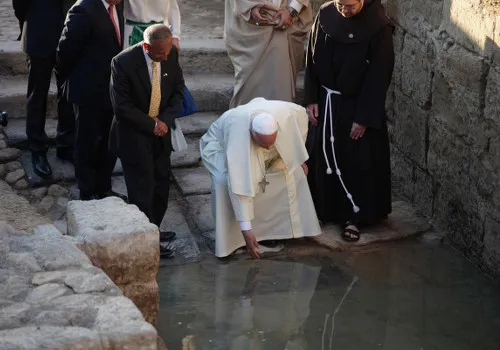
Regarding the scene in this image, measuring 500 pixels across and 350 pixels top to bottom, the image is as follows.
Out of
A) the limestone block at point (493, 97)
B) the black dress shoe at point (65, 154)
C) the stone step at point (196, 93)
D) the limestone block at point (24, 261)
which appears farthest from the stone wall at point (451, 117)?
the limestone block at point (24, 261)

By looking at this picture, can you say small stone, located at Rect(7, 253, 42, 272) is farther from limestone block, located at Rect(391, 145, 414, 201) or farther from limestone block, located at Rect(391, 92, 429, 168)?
limestone block, located at Rect(391, 145, 414, 201)

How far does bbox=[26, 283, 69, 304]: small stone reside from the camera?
172 inches

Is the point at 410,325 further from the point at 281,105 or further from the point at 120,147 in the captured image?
the point at 120,147

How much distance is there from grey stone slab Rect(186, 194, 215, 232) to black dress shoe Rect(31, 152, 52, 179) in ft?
3.61

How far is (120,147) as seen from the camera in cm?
707

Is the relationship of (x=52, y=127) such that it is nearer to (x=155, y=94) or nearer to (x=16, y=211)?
(x=16, y=211)

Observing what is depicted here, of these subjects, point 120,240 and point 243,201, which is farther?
point 243,201

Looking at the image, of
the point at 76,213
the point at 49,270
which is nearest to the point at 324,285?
the point at 76,213

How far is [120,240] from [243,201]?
193cm

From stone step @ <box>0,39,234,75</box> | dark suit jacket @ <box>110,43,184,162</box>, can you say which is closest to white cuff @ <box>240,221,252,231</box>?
dark suit jacket @ <box>110,43,184,162</box>

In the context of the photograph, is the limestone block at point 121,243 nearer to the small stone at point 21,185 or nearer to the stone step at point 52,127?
the small stone at point 21,185

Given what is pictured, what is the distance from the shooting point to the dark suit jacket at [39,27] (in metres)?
7.96

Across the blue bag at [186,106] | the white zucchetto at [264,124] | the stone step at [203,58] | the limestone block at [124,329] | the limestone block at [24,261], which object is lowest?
the stone step at [203,58]

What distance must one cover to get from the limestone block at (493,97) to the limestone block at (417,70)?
901mm
